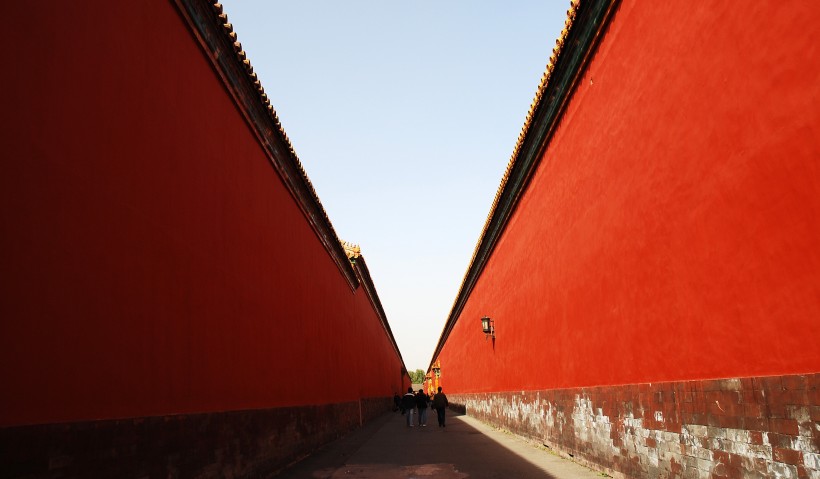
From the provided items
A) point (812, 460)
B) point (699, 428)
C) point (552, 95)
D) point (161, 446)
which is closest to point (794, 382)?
point (812, 460)

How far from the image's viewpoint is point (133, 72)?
4547 mm

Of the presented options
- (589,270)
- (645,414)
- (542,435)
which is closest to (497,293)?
(542,435)

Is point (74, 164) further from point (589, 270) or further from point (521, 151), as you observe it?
point (521, 151)

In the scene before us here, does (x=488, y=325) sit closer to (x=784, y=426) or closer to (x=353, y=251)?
(x=353, y=251)

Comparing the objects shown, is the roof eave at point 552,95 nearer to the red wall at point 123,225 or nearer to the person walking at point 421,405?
the red wall at point 123,225

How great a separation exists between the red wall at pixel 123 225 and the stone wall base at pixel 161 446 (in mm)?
104

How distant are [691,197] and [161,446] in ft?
14.4

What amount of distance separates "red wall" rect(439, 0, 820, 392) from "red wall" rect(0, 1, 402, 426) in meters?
4.08

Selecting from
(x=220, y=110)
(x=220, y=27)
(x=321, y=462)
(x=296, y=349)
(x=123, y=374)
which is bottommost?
(x=321, y=462)

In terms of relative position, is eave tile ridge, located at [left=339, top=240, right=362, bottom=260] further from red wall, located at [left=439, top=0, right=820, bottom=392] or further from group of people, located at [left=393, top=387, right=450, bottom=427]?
red wall, located at [left=439, top=0, right=820, bottom=392]

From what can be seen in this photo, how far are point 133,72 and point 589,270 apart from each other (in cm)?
539

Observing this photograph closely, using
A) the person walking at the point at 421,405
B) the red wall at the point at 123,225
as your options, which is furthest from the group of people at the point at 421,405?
the red wall at the point at 123,225

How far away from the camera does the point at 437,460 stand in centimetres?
942

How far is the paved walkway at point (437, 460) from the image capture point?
7.73 m
